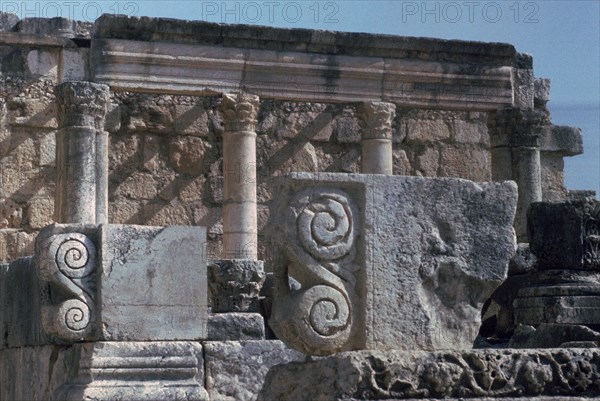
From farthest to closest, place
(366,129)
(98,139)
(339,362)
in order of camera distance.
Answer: (366,129) < (98,139) < (339,362)

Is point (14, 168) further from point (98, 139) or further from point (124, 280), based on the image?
point (124, 280)

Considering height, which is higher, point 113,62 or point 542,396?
point 113,62

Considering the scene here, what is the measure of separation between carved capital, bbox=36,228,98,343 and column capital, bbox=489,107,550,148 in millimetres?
10892

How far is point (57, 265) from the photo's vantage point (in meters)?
6.94

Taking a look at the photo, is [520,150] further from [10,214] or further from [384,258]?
[384,258]

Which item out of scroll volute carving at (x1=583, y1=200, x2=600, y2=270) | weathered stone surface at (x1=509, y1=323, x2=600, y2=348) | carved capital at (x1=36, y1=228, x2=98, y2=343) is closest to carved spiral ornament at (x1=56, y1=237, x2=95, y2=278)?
carved capital at (x1=36, y1=228, x2=98, y2=343)

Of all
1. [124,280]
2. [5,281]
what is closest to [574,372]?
[124,280]

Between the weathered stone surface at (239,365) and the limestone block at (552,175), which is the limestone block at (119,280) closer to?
the weathered stone surface at (239,365)

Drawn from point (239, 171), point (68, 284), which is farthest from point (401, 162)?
point (68, 284)

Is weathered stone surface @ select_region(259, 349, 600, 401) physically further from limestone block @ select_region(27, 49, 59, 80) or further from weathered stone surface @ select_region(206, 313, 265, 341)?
limestone block @ select_region(27, 49, 59, 80)

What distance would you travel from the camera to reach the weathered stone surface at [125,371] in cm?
694

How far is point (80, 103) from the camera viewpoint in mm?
15172

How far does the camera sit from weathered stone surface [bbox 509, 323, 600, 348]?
28.2 feet

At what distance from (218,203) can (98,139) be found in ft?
8.13
